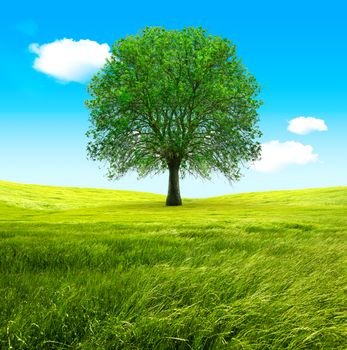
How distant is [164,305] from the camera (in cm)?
411

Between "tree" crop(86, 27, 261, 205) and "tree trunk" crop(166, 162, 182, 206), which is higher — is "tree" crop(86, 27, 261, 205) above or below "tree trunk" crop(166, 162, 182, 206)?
above

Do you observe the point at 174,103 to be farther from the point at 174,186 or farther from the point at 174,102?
the point at 174,186

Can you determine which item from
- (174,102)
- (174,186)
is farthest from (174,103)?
(174,186)

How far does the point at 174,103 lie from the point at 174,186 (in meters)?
8.77

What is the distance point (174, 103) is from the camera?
Result: 119 ft

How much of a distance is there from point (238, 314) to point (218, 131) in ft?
110

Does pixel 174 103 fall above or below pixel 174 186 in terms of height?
above

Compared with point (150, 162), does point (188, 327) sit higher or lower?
lower

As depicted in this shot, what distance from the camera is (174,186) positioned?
39312 millimetres

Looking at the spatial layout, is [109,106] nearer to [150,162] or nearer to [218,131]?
[150,162]

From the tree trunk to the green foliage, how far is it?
1077 mm

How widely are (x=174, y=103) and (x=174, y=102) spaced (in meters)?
0.20

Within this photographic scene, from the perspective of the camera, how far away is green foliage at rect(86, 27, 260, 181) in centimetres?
3553

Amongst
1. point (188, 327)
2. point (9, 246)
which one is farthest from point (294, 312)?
point (9, 246)
